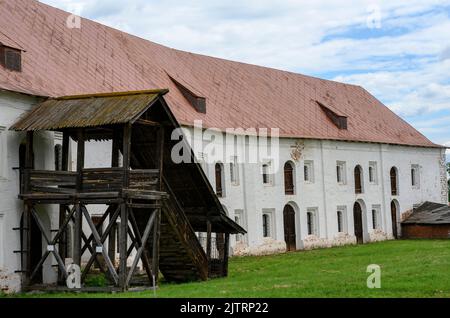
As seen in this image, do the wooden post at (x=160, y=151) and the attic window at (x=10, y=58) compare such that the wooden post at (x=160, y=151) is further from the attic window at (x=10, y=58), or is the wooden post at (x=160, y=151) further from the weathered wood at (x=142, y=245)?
the attic window at (x=10, y=58)

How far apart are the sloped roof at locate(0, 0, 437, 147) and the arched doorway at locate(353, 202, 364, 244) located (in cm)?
405

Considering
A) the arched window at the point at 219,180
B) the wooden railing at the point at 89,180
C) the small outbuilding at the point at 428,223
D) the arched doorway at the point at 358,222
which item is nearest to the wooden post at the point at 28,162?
the wooden railing at the point at 89,180

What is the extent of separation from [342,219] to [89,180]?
2546cm

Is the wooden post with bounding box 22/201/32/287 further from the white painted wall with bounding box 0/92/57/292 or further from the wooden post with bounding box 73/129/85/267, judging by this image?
the wooden post with bounding box 73/129/85/267

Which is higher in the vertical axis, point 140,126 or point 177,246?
point 140,126

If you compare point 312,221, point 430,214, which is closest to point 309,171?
point 312,221

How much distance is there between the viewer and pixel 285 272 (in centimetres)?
2509

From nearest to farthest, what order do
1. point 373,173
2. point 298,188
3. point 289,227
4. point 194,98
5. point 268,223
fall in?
point 194,98 < point 268,223 < point 289,227 < point 298,188 < point 373,173

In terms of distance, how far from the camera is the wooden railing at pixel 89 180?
65.4 feet

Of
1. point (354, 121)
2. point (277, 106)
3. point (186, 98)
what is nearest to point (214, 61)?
point (277, 106)

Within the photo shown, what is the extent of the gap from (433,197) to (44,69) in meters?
33.1

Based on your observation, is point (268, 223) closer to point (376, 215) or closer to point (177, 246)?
point (376, 215)

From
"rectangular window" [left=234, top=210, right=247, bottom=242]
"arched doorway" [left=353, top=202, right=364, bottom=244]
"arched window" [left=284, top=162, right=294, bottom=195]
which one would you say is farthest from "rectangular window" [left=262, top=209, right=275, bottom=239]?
"arched doorway" [left=353, top=202, right=364, bottom=244]

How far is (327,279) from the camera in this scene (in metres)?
20.6
